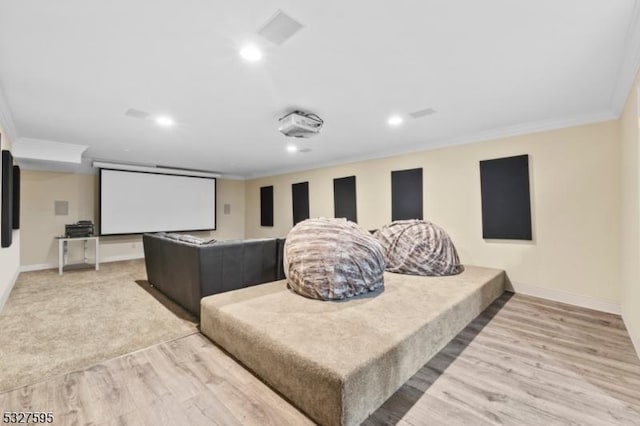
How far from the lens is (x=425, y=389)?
1793 millimetres

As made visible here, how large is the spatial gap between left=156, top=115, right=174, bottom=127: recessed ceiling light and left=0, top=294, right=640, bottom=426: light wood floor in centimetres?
261

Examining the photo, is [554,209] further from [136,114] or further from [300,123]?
[136,114]

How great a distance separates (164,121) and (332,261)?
2858 mm

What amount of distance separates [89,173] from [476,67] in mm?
7632

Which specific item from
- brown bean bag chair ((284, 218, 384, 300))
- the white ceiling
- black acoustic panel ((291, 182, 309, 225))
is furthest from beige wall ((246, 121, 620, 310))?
black acoustic panel ((291, 182, 309, 225))

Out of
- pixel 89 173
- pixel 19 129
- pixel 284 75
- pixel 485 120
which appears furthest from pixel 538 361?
pixel 89 173

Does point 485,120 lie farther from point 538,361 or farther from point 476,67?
point 538,361

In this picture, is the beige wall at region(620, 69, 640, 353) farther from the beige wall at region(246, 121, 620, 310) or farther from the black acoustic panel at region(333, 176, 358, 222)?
the black acoustic panel at region(333, 176, 358, 222)

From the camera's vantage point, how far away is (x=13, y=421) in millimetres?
1493

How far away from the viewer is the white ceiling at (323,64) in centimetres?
165

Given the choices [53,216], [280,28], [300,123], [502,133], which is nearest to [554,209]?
[502,133]

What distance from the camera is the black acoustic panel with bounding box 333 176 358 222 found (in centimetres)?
582

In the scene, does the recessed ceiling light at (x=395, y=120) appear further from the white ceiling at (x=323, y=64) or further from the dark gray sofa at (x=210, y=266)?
the dark gray sofa at (x=210, y=266)

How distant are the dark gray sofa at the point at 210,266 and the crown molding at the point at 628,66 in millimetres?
3442
